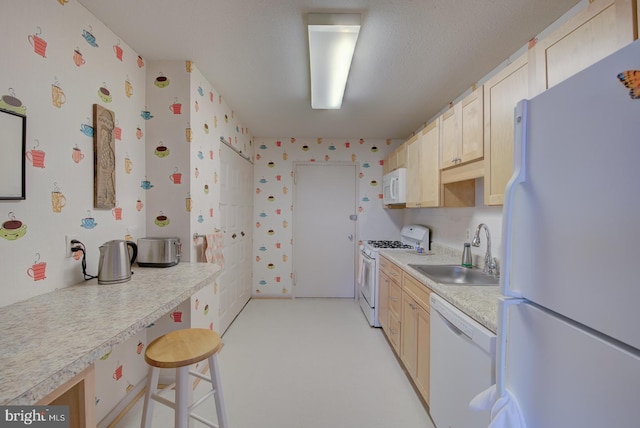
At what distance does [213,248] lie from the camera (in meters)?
2.17

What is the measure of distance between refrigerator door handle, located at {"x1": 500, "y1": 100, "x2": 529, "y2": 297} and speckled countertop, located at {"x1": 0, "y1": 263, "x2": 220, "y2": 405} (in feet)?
4.03

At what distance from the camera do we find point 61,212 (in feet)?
4.32

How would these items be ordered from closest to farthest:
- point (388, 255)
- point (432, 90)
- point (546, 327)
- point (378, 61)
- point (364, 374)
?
1. point (546, 327)
2. point (378, 61)
3. point (364, 374)
4. point (432, 90)
5. point (388, 255)

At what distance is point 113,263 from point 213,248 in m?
0.82

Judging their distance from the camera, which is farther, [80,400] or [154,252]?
[154,252]

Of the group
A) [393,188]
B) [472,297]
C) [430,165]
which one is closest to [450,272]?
[472,297]

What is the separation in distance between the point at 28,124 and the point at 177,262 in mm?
1013

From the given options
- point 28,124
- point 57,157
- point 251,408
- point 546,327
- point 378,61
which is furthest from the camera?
point 378,61

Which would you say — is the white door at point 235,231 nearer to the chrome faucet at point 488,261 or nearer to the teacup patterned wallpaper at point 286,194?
the teacup patterned wallpaper at point 286,194

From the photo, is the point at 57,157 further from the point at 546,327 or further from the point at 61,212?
the point at 546,327

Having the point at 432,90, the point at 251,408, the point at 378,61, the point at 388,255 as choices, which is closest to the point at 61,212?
the point at 251,408

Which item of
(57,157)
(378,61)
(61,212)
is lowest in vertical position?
(61,212)

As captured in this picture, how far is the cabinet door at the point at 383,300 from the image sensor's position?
8.69 ft

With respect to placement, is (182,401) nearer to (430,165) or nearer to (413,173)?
(430,165)
